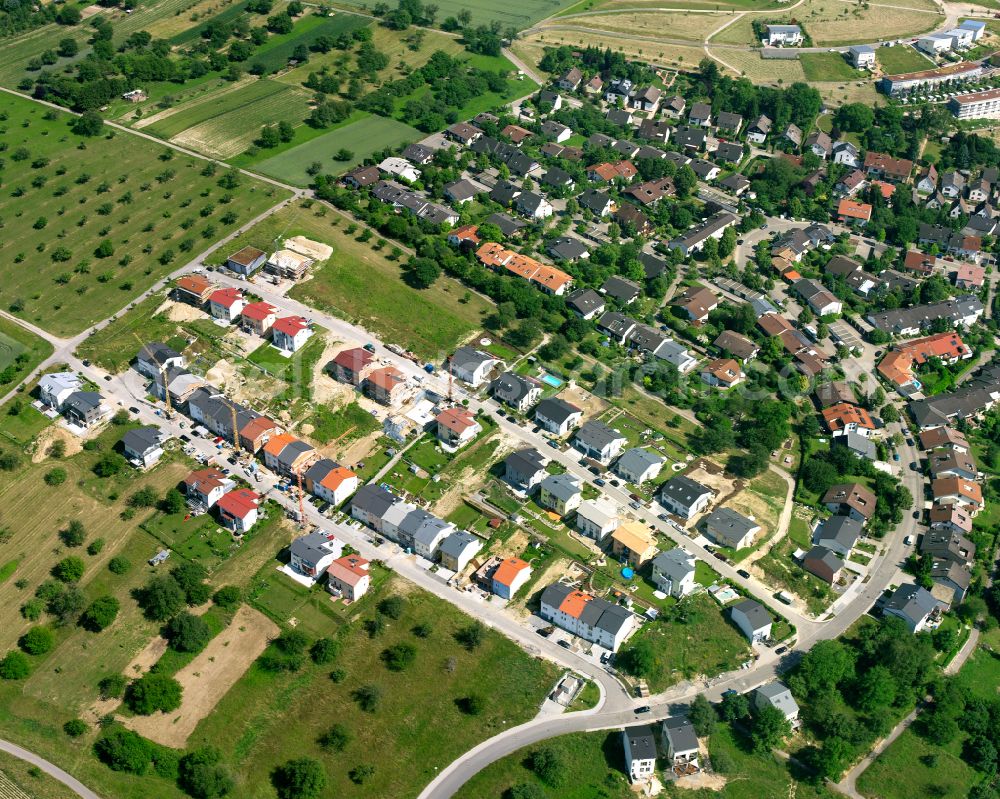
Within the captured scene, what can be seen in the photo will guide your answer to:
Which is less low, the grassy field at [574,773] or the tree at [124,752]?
the tree at [124,752]

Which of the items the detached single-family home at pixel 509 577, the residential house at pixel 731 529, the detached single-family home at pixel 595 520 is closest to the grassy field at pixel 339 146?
the detached single-family home at pixel 595 520

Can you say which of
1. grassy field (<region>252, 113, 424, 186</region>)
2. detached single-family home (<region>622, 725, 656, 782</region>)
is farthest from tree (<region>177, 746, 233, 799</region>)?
grassy field (<region>252, 113, 424, 186</region>)

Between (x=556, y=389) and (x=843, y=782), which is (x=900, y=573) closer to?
(x=843, y=782)

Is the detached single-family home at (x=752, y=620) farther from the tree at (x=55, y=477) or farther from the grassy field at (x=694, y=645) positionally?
the tree at (x=55, y=477)

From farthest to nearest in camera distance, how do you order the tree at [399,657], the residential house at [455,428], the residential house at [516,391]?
the residential house at [516,391]
the residential house at [455,428]
the tree at [399,657]

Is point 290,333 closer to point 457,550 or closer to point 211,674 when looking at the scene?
point 457,550

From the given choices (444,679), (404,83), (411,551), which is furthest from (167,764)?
(404,83)
